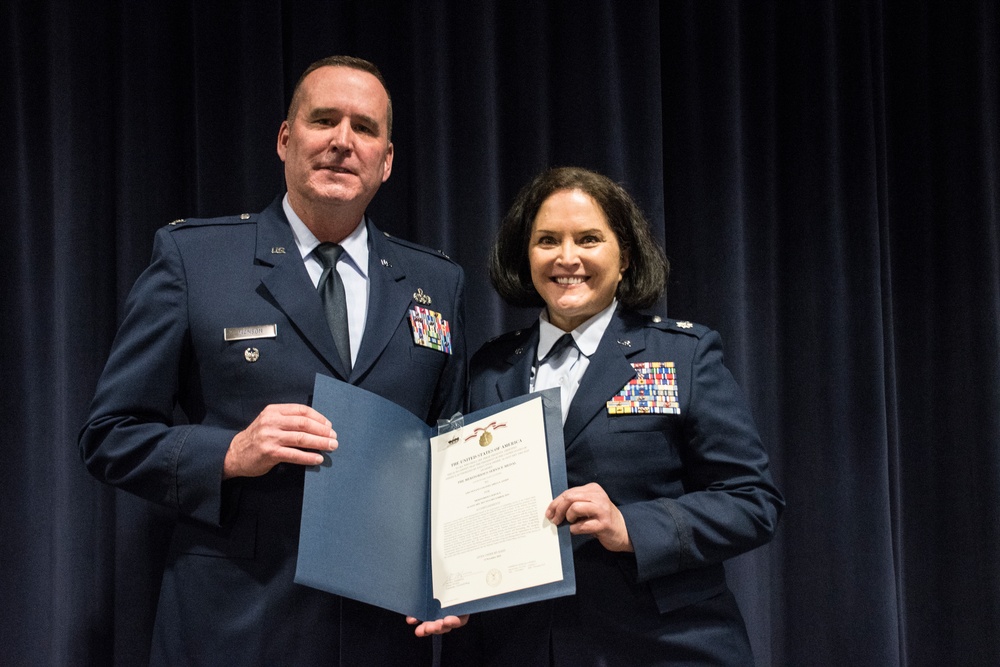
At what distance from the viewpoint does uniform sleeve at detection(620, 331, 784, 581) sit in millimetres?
1661

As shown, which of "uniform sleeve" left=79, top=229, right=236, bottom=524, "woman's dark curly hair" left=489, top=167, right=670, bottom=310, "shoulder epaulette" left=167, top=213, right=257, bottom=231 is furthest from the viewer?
"woman's dark curly hair" left=489, top=167, right=670, bottom=310

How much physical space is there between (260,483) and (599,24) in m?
1.70

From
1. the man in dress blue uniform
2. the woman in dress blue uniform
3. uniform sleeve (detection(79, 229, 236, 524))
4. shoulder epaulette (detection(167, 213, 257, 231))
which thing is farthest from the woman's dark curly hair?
uniform sleeve (detection(79, 229, 236, 524))

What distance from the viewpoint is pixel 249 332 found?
1.75 m

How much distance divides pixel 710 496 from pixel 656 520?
146mm

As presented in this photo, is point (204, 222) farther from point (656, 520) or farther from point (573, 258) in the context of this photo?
point (656, 520)

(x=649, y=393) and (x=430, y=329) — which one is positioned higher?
(x=430, y=329)

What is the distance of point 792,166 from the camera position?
9.33 feet

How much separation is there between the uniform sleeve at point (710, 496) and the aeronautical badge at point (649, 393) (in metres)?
0.04

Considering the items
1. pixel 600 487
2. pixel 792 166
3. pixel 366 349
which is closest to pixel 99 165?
pixel 366 349

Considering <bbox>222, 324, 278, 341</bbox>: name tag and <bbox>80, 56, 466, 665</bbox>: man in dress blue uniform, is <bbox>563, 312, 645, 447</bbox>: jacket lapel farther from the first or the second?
<bbox>222, 324, 278, 341</bbox>: name tag

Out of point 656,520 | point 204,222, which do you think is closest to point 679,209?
point 656,520

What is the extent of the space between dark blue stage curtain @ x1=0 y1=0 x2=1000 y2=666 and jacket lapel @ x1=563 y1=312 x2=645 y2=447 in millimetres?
733

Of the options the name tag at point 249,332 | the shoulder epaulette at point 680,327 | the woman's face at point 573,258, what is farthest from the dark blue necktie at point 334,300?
the shoulder epaulette at point 680,327
